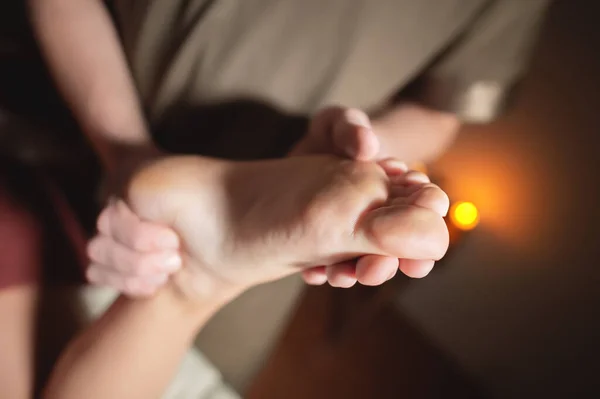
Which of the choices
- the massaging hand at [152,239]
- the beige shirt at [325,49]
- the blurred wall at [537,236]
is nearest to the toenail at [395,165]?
the massaging hand at [152,239]

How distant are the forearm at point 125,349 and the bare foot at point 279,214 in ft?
0.11

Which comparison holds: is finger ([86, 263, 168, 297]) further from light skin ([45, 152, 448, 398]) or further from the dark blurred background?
the dark blurred background

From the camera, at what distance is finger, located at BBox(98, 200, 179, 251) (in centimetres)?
45

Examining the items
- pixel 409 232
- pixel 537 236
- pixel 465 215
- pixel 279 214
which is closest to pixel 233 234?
pixel 279 214

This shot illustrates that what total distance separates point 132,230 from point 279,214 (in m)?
0.14

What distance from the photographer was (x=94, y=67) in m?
0.52

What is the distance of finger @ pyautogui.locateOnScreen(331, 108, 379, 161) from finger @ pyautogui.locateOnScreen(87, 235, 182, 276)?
172 millimetres

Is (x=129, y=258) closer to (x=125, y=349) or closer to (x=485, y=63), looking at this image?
(x=125, y=349)

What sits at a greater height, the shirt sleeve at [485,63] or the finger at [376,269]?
the shirt sleeve at [485,63]

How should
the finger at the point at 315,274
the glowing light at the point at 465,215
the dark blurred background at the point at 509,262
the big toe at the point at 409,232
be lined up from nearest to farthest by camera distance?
the big toe at the point at 409,232 < the finger at the point at 315,274 < the dark blurred background at the point at 509,262 < the glowing light at the point at 465,215

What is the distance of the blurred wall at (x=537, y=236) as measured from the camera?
0.83 meters

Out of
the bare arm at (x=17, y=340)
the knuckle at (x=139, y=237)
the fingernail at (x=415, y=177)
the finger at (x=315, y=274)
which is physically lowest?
the bare arm at (x=17, y=340)

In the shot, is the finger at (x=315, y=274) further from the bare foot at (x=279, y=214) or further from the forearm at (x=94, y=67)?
the forearm at (x=94, y=67)

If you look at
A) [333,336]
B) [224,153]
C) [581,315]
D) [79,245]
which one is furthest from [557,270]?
[79,245]
